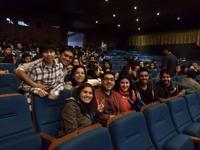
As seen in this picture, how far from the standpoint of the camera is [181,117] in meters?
2.68

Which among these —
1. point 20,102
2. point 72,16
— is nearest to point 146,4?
point 72,16

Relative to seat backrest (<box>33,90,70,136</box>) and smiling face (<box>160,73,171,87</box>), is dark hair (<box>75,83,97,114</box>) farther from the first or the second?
smiling face (<box>160,73,171,87</box>)

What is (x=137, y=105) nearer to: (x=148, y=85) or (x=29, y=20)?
(x=148, y=85)

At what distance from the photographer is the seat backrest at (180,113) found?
2.46m

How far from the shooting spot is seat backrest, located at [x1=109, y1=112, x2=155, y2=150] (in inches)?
58.6

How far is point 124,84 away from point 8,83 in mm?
1304

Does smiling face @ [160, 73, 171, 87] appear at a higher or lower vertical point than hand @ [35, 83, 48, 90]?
lower

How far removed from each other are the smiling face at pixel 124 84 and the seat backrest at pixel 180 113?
0.53 metres

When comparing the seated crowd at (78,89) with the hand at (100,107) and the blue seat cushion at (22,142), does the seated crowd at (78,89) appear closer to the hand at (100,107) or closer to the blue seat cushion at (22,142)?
the hand at (100,107)

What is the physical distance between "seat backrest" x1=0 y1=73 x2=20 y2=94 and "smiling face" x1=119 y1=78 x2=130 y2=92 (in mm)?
1182

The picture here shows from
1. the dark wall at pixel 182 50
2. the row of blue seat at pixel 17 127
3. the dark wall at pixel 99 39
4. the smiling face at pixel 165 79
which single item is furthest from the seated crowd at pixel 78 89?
the dark wall at pixel 99 39

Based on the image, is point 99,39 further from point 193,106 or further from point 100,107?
point 100,107

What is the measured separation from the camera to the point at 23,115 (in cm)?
169

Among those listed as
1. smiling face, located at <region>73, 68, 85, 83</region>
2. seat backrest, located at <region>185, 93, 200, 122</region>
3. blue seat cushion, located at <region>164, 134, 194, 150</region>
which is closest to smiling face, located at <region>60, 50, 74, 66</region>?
smiling face, located at <region>73, 68, 85, 83</region>
